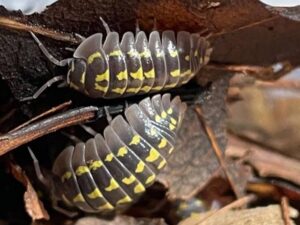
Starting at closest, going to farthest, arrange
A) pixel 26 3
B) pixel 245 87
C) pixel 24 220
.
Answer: pixel 26 3
pixel 24 220
pixel 245 87

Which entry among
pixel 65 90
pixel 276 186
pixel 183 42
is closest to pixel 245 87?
pixel 276 186

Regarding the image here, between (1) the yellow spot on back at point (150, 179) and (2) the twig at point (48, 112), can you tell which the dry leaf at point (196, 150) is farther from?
(2) the twig at point (48, 112)

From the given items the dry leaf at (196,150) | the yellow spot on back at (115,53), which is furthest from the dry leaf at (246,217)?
the yellow spot on back at (115,53)

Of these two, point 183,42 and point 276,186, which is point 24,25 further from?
point 276,186

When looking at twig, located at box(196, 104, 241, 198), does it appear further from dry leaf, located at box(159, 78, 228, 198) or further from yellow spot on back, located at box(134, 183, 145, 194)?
yellow spot on back, located at box(134, 183, 145, 194)

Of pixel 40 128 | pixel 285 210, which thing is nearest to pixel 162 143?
pixel 40 128

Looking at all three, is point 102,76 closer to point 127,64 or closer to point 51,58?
point 127,64
